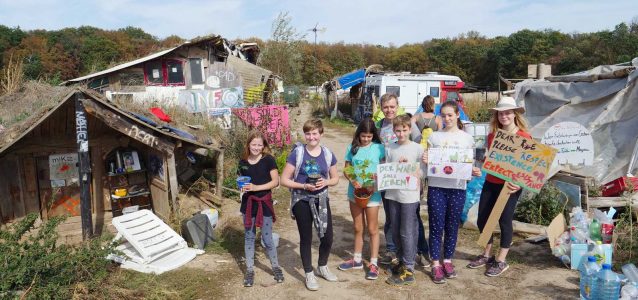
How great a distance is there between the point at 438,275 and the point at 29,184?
644 cm

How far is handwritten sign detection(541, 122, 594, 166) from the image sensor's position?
5.63 m

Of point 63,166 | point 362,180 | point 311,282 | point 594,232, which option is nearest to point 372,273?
point 311,282

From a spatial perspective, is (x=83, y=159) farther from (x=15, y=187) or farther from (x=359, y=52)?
(x=359, y=52)

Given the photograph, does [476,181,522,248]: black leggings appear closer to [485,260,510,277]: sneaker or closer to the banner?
[485,260,510,277]: sneaker

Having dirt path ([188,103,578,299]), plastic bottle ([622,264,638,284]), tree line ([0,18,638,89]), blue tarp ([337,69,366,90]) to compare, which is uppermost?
tree line ([0,18,638,89])

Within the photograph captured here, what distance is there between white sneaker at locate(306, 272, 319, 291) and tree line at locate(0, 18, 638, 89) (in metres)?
23.2

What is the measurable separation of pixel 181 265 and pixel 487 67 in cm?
4491

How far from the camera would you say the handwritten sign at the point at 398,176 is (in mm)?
4184

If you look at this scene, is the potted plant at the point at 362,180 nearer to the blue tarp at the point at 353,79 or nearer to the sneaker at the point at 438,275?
the sneaker at the point at 438,275

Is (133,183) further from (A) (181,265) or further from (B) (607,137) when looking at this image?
(B) (607,137)

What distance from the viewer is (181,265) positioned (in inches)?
210

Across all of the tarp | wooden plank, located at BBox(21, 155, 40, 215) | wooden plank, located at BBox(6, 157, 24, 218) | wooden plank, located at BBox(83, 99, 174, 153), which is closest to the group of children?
wooden plank, located at BBox(83, 99, 174, 153)

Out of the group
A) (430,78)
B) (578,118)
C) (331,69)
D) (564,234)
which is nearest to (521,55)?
(331,69)

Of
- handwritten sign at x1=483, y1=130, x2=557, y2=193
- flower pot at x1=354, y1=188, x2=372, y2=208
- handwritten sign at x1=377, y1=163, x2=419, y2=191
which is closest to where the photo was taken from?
handwritten sign at x1=483, y1=130, x2=557, y2=193
